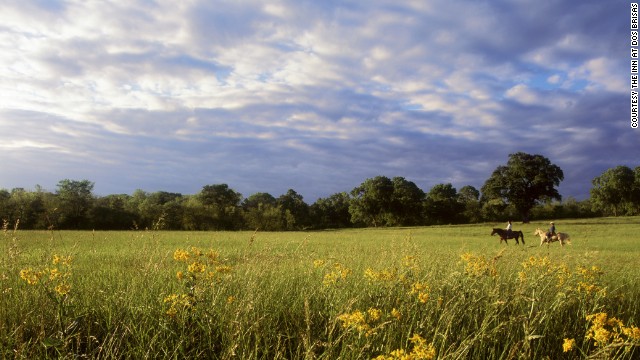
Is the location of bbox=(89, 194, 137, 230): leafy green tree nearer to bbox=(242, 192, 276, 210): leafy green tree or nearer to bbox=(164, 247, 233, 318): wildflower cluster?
bbox=(242, 192, 276, 210): leafy green tree

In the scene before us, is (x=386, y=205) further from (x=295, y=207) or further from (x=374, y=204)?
(x=295, y=207)

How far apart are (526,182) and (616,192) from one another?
26.4 m

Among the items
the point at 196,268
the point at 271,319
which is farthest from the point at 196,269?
the point at 271,319

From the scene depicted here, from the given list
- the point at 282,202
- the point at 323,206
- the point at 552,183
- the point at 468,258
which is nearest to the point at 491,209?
the point at 552,183

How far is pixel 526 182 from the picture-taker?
6769cm

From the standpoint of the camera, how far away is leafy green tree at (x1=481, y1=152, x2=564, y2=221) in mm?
66500

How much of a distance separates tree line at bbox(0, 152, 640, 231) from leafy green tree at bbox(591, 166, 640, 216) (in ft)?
0.52

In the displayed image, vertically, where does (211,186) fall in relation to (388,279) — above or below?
above

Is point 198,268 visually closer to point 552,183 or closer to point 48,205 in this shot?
point 48,205

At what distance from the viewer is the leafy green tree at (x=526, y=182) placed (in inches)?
2618

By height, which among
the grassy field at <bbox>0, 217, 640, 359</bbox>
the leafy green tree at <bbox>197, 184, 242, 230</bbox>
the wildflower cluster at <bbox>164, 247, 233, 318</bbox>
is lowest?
the grassy field at <bbox>0, 217, 640, 359</bbox>

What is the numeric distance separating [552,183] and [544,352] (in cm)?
7185

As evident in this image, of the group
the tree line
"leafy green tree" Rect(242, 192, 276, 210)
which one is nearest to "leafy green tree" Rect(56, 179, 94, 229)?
the tree line

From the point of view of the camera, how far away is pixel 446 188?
82.9 m
